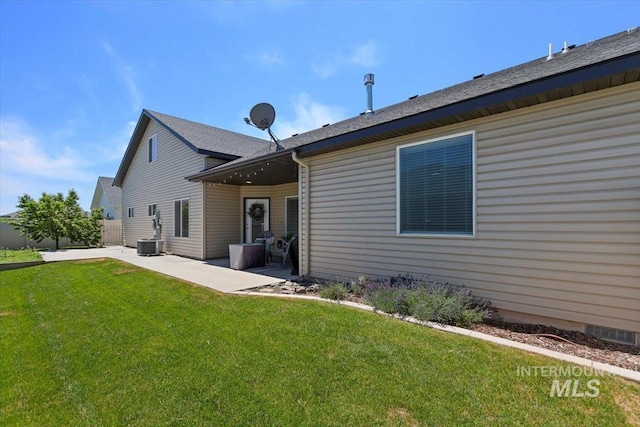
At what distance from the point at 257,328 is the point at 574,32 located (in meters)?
8.07

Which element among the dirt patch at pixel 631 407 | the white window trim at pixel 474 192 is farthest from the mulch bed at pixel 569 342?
the white window trim at pixel 474 192

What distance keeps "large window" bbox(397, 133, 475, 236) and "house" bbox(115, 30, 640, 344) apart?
0.05ft

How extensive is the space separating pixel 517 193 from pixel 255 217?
861 cm

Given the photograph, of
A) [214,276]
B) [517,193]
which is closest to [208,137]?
[214,276]

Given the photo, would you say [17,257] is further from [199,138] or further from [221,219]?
[199,138]

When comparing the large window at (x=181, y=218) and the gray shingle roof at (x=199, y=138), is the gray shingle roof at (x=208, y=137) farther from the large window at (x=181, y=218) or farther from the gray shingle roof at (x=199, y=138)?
the large window at (x=181, y=218)

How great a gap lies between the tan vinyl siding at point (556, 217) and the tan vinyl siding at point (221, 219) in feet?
23.5

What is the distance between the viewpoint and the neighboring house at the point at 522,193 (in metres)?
3.13

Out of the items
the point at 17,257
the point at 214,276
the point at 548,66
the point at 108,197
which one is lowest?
the point at 17,257

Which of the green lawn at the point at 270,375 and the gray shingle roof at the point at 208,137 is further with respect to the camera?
the gray shingle roof at the point at 208,137

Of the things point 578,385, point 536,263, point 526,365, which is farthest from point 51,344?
point 536,263

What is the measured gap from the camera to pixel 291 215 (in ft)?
33.1

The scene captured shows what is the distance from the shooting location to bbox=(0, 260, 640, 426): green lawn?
2045mm

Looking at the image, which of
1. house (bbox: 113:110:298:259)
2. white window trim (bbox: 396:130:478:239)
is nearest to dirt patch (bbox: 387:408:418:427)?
white window trim (bbox: 396:130:478:239)
